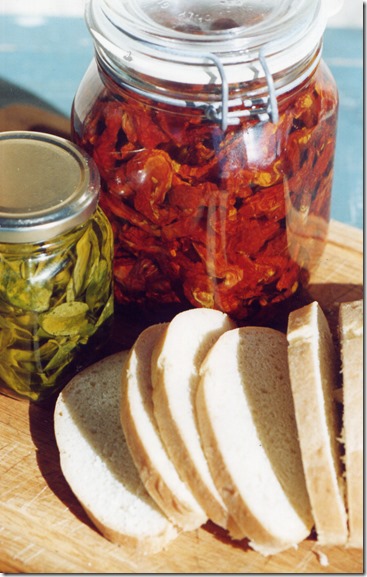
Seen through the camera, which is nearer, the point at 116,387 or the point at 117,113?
the point at 117,113

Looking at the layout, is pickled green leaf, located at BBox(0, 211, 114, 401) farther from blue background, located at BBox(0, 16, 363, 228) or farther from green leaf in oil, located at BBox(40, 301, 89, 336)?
blue background, located at BBox(0, 16, 363, 228)

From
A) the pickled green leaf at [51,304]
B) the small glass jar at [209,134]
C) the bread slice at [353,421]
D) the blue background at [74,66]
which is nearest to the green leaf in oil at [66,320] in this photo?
the pickled green leaf at [51,304]

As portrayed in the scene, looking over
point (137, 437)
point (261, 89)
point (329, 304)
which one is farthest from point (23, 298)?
point (329, 304)

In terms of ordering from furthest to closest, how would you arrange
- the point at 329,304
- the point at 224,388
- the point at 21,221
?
the point at 329,304
the point at 224,388
the point at 21,221

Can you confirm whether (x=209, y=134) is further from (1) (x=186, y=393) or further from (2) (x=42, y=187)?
(1) (x=186, y=393)

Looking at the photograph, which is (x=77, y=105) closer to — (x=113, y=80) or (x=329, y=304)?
(x=113, y=80)

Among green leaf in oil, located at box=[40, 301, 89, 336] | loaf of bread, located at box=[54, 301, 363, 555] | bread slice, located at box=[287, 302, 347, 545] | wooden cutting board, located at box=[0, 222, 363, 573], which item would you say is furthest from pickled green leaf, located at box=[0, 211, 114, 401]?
bread slice, located at box=[287, 302, 347, 545]

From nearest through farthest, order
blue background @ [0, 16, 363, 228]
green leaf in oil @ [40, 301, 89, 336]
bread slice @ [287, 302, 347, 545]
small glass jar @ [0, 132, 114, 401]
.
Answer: bread slice @ [287, 302, 347, 545] → small glass jar @ [0, 132, 114, 401] → green leaf in oil @ [40, 301, 89, 336] → blue background @ [0, 16, 363, 228]

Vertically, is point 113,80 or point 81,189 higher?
point 113,80
